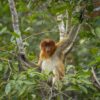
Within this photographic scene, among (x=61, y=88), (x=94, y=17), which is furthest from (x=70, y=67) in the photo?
(x=94, y=17)

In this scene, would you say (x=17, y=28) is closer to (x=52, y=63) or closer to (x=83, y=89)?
(x=83, y=89)

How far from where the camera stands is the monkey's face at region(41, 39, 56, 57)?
6.86 m

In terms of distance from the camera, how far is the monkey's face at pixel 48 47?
6.86 m

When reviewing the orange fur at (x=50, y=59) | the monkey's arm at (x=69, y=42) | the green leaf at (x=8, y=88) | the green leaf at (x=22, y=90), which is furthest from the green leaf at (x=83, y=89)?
the orange fur at (x=50, y=59)

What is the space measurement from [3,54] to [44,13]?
1.17 m

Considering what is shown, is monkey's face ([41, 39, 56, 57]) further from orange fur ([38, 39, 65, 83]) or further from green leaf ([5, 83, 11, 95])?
green leaf ([5, 83, 11, 95])

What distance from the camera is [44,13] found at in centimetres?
602

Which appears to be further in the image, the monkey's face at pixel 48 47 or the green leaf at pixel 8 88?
the monkey's face at pixel 48 47

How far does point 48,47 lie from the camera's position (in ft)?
22.8

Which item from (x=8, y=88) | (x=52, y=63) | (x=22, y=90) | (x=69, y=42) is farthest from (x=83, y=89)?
(x=52, y=63)

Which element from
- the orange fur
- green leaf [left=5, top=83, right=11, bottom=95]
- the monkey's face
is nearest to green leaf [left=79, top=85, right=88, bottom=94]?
green leaf [left=5, top=83, right=11, bottom=95]

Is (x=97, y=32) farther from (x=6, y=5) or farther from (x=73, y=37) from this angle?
(x=6, y=5)

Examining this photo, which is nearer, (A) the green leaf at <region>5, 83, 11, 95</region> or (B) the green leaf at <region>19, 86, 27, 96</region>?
(A) the green leaf at <region>5, 83, 11, 95</region>

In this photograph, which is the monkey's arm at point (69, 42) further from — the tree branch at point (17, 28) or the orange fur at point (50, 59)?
the tree branch at point (17, 28)
